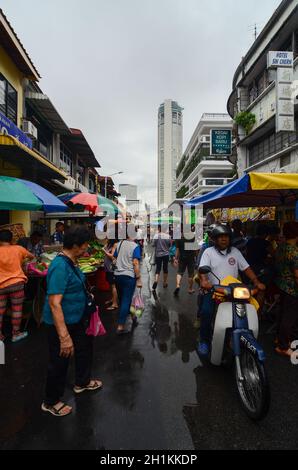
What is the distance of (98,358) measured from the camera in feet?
12.5

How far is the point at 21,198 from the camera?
4762 mm

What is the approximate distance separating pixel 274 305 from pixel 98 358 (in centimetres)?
352

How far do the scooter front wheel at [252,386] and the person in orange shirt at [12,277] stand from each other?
3.44 m

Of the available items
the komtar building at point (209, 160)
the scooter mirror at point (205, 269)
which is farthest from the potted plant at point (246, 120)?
the komtar building at point (209, 160)

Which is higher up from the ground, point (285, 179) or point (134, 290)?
point (285, 179)

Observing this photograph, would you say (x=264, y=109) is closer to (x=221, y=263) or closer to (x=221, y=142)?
(x=221, y=142)

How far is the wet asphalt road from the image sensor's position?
2299 mm

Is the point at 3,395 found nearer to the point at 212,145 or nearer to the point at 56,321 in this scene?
the point at 56,321

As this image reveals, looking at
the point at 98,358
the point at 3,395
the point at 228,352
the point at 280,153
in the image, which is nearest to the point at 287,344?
the point at 228,352

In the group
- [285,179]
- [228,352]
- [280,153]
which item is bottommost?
[228,352]

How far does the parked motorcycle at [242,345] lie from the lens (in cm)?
251

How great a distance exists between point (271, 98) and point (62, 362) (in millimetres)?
15493

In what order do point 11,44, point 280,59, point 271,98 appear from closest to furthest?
1. point 11,44
2. point 280,59
3. point 271,98

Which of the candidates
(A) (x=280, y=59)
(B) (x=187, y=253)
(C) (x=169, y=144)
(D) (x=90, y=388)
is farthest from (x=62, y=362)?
(C) (x=169, y=144)
